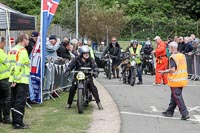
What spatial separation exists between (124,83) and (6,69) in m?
9.77

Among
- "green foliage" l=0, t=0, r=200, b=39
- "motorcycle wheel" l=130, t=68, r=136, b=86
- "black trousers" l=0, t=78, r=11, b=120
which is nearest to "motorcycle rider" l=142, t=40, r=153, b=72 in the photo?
"motorcycle wheel" l=130, t=68, r=136, b=86

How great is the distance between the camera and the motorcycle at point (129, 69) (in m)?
18.9

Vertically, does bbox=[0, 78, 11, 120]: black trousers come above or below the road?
above

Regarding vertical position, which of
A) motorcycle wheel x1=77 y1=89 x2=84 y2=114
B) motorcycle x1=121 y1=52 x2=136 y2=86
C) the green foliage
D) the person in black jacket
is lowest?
motorcycle wheel x1=77 y1=89 x2=84 y2=114

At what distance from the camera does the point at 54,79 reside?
49.0 ft

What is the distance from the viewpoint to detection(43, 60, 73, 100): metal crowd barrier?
1412 centimetres

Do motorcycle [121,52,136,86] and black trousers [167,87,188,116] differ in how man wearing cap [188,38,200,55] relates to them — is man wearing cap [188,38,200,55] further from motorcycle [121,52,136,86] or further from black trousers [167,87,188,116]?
black trousers [167,87,188,116]

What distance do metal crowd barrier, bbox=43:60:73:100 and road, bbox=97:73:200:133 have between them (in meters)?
1.64

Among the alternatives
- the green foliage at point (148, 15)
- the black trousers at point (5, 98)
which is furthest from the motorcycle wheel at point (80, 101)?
the green foliage at point (148, 15)

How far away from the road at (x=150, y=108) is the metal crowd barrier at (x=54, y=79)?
1.64 metres

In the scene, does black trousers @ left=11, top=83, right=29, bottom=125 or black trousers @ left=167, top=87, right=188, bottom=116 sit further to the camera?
black trousers @ left=167, top=87, right=188, bottom=116

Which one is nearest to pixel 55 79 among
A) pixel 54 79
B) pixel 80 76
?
pixel 54 79

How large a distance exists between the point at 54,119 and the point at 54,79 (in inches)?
156

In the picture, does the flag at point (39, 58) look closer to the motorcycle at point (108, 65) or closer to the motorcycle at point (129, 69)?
the motorcycle at point (129, 69)
